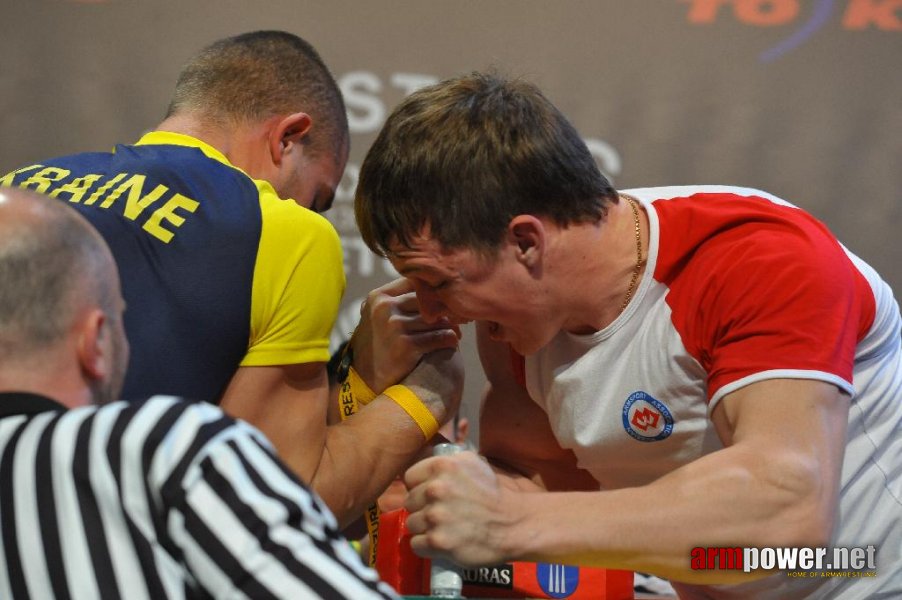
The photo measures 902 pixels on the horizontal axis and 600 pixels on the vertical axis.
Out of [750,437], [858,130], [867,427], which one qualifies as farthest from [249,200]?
[858,130]

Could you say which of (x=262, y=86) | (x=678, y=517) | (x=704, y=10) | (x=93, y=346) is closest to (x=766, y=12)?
(x=704, y=10)

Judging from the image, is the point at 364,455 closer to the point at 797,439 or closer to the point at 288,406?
the point at 288,406

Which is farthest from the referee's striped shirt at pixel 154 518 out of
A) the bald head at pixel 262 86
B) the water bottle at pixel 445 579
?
the bald head at pixel 262 86

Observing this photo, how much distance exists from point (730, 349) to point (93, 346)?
787 mm

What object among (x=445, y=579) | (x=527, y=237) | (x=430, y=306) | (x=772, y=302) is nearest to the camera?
(x=772, y=302)

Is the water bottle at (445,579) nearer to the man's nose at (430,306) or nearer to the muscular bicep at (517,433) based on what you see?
the man's nose at (430,306)

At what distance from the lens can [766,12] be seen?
10.5 ft

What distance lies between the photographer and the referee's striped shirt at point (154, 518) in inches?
36.5

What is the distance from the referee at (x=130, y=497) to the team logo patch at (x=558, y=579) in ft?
2.63

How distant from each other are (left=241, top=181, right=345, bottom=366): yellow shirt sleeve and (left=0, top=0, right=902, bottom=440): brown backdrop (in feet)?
4.95

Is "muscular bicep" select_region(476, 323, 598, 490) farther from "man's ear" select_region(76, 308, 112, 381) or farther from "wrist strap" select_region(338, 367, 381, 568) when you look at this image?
"man's ear" select_region(76, 308, 112, 381)

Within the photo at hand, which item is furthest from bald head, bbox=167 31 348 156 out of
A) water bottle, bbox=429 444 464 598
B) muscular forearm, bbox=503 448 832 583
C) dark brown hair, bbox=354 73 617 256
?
muscular forearm, bbox=503 448 832 583

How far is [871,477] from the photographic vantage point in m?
1.57

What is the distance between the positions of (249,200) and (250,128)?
38 centimetres
